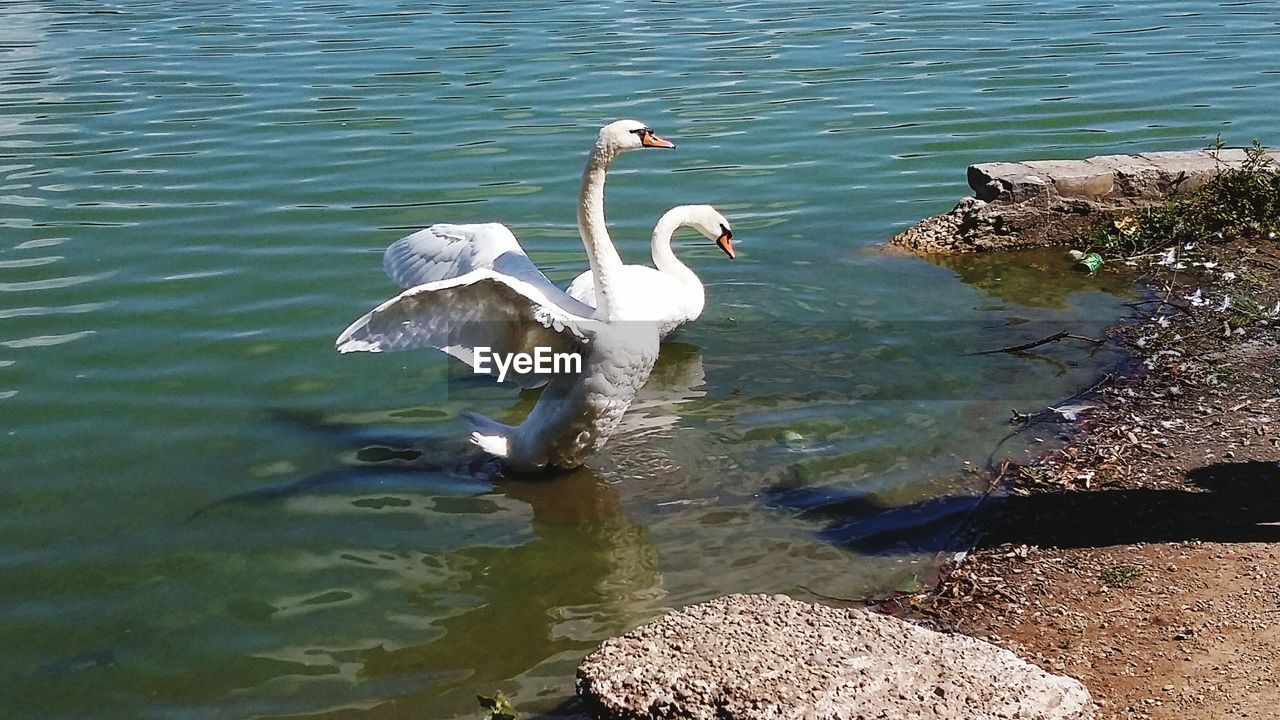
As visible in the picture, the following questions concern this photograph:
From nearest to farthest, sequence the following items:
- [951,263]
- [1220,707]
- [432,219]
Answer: [1220,707]
[951,263]
[432,219]

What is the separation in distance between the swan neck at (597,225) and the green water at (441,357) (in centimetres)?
100

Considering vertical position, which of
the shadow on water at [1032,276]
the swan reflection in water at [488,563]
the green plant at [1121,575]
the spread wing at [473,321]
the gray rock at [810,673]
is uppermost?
the spread wing at [473,321]

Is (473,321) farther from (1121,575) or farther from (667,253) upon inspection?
(667,253)

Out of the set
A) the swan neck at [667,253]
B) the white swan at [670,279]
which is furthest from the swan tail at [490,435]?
the swan neck at [667,253]

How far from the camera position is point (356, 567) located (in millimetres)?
5875

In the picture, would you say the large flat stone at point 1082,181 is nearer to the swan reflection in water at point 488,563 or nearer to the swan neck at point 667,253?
the swan neck at point 667,253

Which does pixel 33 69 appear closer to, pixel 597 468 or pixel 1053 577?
pixel 597 468

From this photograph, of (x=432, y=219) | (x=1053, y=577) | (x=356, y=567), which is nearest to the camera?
(x=1053, y=577)

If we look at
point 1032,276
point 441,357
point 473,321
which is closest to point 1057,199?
point 1032,276

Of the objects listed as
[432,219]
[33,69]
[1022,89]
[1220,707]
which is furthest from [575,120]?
[1220,707]

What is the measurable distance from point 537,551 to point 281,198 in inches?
232

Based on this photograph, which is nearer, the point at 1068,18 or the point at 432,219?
the point at 432,219

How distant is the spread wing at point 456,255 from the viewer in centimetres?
667

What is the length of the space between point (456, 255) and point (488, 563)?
5.95 feet
